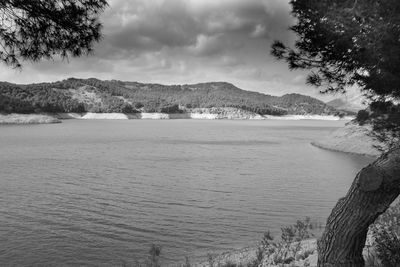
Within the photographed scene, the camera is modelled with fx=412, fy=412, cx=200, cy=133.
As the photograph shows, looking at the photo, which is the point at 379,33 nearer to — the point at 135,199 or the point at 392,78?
the point at 392,78

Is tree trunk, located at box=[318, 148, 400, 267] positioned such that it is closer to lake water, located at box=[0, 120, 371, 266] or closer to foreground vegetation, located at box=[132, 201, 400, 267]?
foreground vegetation, located at box=[132, 201, 400, 267]

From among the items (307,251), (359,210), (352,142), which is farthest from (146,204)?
(352,142)

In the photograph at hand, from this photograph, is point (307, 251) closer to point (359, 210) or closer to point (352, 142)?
point (359, 210)

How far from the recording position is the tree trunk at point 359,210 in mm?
6164

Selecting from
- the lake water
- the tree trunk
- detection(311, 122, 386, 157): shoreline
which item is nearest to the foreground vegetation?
the tree trunk

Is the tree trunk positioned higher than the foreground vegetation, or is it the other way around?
the tree trunk

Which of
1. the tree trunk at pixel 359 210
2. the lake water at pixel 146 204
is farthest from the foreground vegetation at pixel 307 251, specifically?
the lake water at pixel 146 204

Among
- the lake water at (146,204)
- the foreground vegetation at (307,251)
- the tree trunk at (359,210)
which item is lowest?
the lake water at (146,204)

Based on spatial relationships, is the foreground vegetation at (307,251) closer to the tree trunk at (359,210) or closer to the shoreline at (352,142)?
the tree trunk at (359,210)

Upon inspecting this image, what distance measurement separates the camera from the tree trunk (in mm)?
6164

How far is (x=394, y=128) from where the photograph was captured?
63.4ft

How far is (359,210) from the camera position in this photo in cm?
638

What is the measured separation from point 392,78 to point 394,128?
347 inches

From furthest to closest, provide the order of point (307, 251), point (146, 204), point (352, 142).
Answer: point (352, 142), point (146, 204), point (307, 251)
